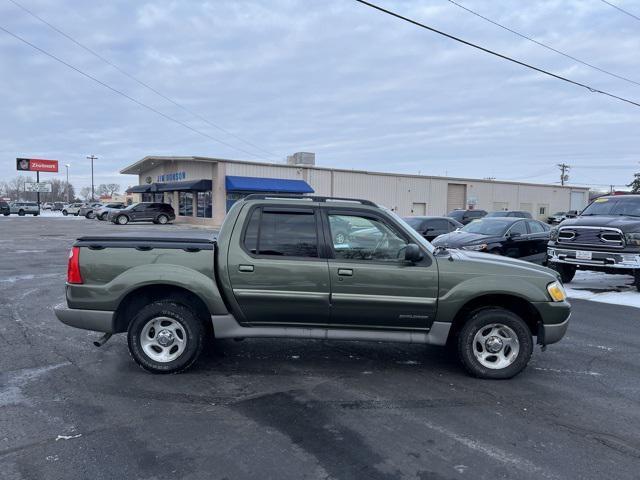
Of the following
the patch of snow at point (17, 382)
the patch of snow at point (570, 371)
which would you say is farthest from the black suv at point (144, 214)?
the patch of snow at point (570, 371)

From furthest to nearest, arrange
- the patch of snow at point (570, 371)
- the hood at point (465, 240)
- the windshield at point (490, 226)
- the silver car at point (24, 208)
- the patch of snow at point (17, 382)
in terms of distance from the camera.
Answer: the silver car at point (24, 208)
the windshield at point (490, 226)
the hood at point (465, 240)
the patch of snow at point (570, 371)
the patch of snow at point (17, 382)

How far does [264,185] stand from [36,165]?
54.4 metres

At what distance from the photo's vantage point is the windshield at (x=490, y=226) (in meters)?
12.6

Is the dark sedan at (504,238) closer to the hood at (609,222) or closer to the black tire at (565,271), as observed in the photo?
the black tire at (565,271)

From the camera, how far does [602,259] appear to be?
970 centimetres

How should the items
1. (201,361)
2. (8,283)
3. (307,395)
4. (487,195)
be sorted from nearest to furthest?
(307,395)
(201,361)
(8,283)
(487,195)

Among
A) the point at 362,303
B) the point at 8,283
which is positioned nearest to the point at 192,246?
the point at 362,303

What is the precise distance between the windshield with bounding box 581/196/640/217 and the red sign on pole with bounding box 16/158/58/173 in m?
77.5

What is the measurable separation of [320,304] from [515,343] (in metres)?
2.02

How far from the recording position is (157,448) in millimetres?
3395

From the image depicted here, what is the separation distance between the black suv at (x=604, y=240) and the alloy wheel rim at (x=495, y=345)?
619 cm

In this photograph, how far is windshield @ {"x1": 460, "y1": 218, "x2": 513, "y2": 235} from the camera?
12633mm

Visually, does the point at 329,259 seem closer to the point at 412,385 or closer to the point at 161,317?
the point at 412,385

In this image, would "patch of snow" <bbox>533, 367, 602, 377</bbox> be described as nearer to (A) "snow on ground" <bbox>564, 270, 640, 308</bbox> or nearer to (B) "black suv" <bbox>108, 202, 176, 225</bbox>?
(A) "snow on ground" <bbox>564, 270, 640, 308</bbox>
